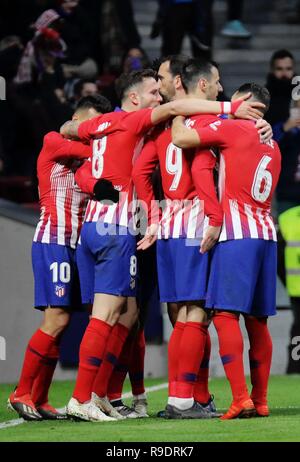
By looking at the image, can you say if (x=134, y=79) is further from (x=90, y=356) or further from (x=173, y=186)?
(x=90, y=356)

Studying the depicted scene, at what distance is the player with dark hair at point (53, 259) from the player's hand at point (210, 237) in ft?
3.50

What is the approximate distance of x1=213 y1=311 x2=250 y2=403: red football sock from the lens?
8852 millimetres

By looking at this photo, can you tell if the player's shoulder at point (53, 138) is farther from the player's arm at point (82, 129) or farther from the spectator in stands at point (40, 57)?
the spectator in stands at point (40, 57)

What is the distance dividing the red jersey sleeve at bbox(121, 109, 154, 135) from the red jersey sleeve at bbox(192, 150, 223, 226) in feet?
1.38

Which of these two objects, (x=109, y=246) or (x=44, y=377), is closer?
(x=109, y=246)

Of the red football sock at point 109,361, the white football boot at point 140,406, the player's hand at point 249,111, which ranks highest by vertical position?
the player's hand at point 249,111

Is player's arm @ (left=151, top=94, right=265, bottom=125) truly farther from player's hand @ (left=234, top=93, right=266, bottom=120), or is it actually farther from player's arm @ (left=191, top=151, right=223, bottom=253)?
player's arm @ (left=191, top=151, right=223, bottom=253)

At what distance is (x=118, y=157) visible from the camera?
9266mm

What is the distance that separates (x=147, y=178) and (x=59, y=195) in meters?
0.84

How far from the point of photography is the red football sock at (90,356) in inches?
354

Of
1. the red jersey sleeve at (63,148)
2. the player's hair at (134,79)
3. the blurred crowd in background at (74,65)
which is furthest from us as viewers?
the blurred crowd in background at (74,65)

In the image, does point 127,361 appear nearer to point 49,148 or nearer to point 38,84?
point 49,148

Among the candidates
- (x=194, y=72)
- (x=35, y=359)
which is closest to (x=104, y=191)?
(x=194, y=72)

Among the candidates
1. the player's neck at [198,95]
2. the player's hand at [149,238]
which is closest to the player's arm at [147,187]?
the player's hand at [149,238]
